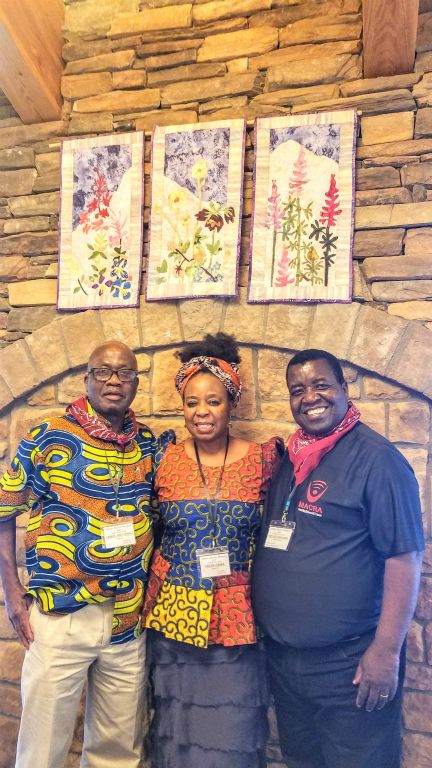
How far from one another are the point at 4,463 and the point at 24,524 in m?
0.29

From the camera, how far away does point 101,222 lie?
2.56m

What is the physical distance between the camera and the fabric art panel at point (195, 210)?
2395mm

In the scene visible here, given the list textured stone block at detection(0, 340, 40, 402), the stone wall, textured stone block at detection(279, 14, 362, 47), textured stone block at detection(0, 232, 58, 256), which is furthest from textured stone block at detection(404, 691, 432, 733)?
textured stone block at detection(279, 14, 362, 47)

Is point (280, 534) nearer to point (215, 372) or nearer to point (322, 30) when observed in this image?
point (215, 372)

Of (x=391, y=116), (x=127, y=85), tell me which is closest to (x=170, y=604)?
(x=391, y=116)

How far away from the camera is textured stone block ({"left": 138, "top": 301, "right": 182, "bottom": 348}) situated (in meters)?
2.43

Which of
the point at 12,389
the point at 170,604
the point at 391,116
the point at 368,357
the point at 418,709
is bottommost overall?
the point at 418,709

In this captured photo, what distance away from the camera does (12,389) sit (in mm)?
2562

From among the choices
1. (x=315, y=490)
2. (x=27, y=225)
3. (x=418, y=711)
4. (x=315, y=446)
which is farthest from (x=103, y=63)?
(x=418, y=711)

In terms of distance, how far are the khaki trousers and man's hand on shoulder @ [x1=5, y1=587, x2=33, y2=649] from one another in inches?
1.2

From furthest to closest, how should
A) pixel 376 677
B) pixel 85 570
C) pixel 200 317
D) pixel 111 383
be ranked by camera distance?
pixel 200 317
pixel 111 383
pixel 85 570
pixel 376 677

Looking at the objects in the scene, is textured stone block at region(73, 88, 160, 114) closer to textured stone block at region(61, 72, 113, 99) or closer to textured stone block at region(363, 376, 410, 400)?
textured stone block at region(61, 72, 113, 99)

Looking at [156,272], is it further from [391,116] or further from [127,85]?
[391,116]

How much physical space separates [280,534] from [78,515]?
645mm
